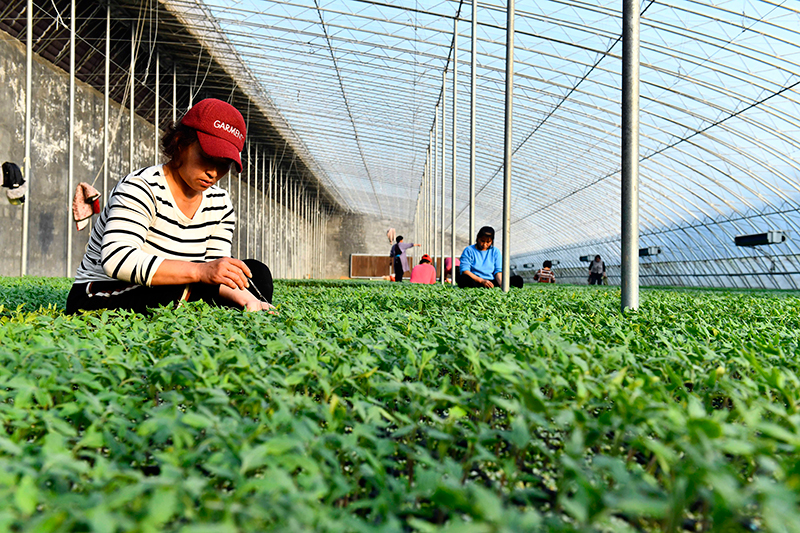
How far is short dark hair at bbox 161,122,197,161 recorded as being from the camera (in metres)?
3.07

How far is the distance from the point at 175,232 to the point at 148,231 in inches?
7.3

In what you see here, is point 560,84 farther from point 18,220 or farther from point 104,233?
point 104,233

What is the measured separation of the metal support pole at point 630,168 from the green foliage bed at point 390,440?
192cm

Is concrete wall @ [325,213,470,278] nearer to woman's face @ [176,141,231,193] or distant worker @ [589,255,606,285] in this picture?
distant worker @ [589,255,606,285]

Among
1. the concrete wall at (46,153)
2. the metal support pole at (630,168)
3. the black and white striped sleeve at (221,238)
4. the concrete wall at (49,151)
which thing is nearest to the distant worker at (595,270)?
the concrete wall at (49,151)

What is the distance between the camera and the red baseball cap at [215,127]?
9.79 ft

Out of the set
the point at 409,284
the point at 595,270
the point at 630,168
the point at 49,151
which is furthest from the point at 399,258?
the point at 630,168

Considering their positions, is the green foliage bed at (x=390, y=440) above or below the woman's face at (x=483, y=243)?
below

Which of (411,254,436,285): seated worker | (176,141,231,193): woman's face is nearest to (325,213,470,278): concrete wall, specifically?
(411,254,436,285): seated worker

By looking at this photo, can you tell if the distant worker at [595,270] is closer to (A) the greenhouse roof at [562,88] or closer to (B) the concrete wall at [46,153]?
(A) the greenhouse roof at [562,88]

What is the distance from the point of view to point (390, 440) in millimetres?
1081

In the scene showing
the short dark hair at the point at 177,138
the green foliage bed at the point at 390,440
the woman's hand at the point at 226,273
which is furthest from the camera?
the short dark hair at the point at 177,138

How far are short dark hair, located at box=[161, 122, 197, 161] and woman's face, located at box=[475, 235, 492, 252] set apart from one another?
22.2 feet

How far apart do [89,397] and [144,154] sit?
2423 cm
